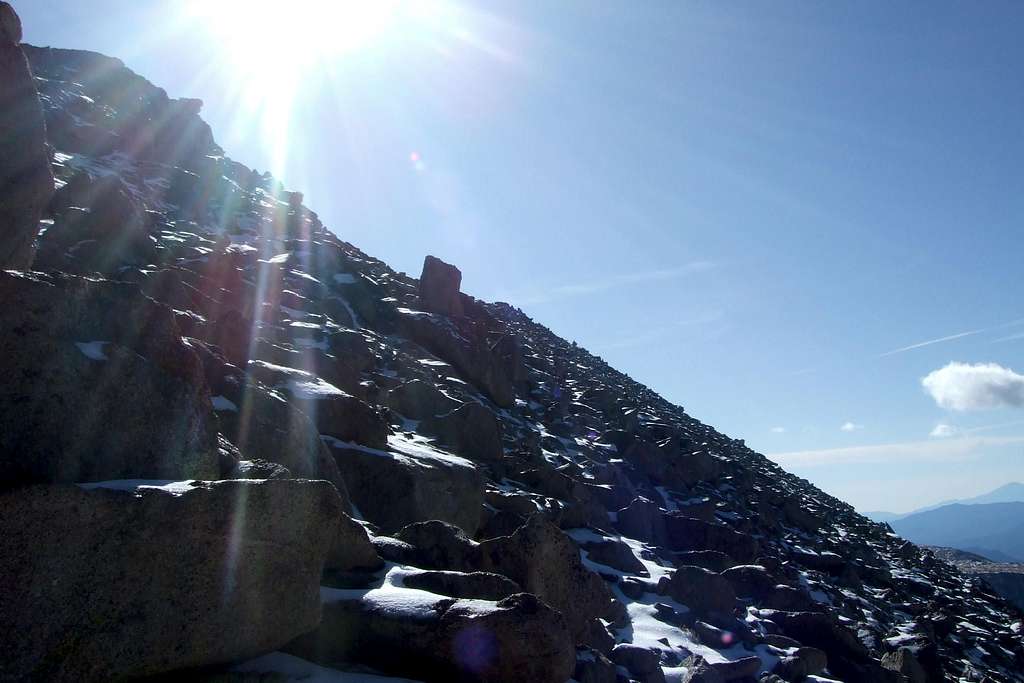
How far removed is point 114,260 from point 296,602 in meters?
18.0

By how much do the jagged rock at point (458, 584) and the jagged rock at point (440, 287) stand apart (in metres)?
24.1

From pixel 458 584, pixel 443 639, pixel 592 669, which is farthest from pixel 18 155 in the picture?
pixel 592 669

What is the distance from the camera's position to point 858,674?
13.9 m

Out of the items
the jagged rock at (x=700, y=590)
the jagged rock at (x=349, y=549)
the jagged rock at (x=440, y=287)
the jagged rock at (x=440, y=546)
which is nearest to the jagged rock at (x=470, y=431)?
the jagged rock at (x=700, y=590)

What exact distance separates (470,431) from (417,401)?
1.78 m

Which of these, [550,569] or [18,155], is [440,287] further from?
[550,569]

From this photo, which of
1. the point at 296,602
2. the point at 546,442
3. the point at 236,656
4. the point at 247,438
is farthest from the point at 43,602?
the point at 546,442

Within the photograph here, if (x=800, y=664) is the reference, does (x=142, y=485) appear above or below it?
above

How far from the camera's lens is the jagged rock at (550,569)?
29.1ft

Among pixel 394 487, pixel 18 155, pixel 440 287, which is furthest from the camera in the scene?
pixel 440 287

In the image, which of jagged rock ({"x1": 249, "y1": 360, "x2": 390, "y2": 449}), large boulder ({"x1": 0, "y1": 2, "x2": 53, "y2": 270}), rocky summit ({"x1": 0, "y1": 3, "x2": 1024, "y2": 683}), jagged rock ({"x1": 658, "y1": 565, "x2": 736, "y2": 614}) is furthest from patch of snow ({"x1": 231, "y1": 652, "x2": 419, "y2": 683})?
jagged rock ({"x1": 658, "y1": 565, "x2": 736, "y2": 614})

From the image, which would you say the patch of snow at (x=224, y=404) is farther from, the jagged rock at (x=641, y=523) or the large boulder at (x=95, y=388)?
the jagged rock at (x=641, y=523)

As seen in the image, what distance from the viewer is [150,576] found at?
16.8 ft

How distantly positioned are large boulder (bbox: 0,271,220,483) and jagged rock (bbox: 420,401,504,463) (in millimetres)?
10462
